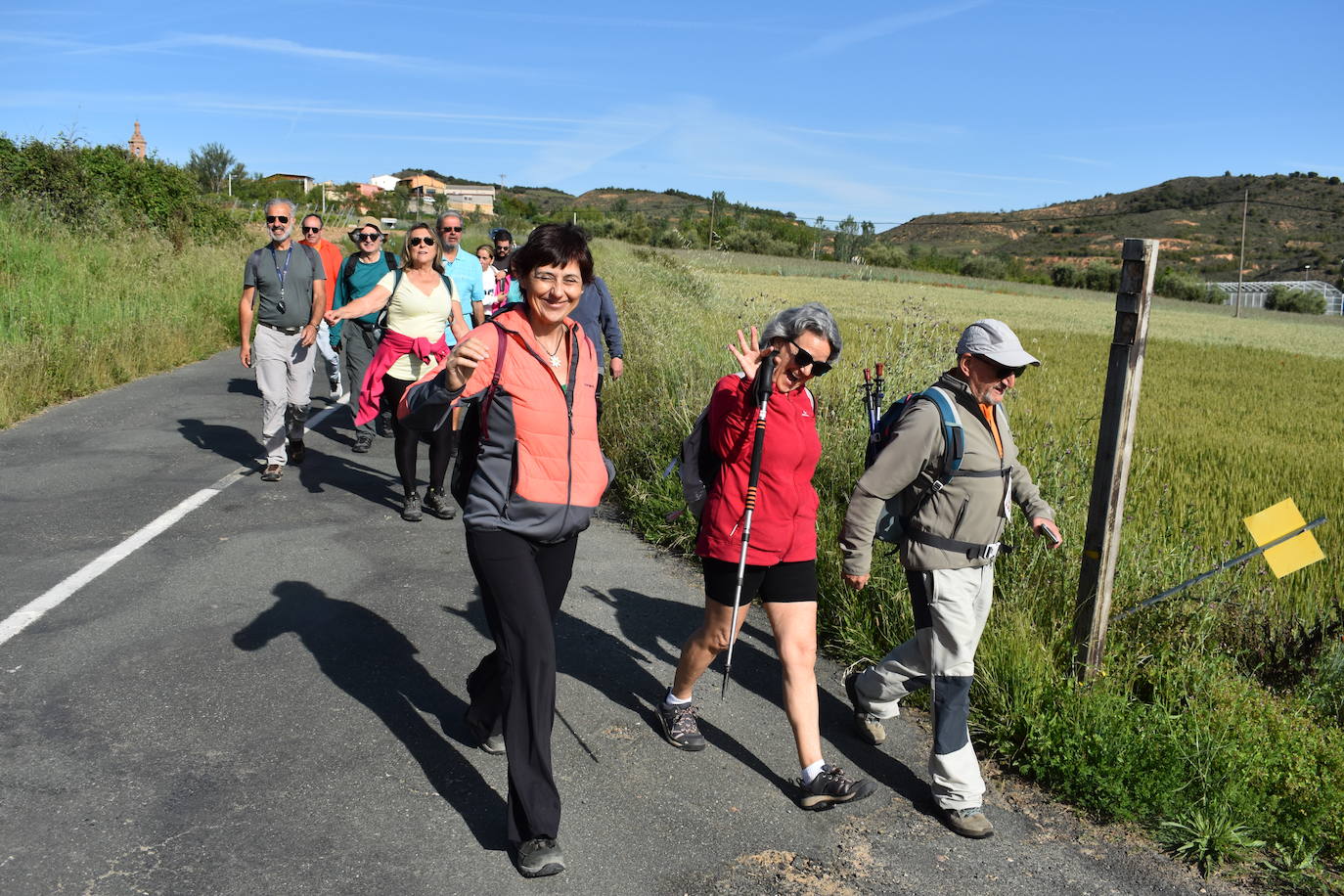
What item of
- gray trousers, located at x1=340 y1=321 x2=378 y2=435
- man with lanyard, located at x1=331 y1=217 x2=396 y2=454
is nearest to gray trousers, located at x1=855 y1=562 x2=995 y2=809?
man with lanyard, located at x1=331 y1=217 x2=396 y2=454

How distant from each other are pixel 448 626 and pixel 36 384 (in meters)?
8.22

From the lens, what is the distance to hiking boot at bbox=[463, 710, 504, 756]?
4.18 m

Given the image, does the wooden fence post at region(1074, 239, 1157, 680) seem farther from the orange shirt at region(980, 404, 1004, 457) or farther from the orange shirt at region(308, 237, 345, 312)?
the orange shirt at region(308, 237, 345, 312)

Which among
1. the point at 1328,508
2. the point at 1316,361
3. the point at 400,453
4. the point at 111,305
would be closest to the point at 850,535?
the point at 400,453

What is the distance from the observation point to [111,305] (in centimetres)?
1595

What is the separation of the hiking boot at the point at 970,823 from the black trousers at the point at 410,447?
185 inches

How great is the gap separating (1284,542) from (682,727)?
2.47 metres

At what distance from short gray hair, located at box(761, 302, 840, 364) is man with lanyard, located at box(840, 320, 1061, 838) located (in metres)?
0.41

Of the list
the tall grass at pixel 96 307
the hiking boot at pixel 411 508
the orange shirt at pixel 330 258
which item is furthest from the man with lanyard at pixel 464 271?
the tall grass at pixel 96 307

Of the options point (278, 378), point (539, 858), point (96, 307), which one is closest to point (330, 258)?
point (278, 378)

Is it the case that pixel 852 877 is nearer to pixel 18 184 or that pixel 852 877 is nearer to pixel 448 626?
pixel 448 626

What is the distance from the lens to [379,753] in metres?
4.15

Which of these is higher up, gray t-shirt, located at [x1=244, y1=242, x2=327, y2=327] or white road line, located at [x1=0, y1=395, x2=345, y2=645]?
gray t-shirt, located at [x1=244, y1=242, x2=327, y2=327]

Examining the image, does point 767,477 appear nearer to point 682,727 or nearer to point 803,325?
point 803,325
